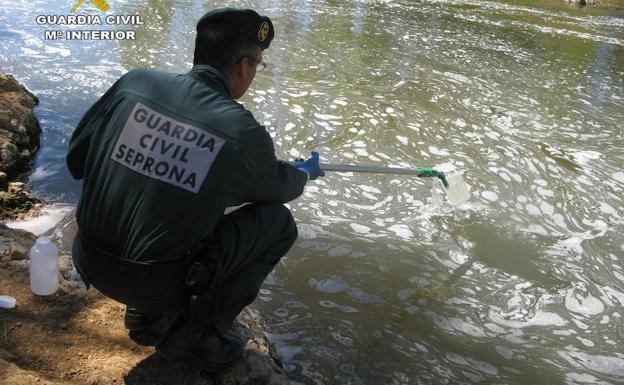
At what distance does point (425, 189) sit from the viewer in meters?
4.86

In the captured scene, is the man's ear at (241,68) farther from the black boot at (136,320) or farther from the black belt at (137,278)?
the black boot at (136,320)

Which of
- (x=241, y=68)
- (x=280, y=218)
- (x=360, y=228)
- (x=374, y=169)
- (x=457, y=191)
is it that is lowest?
(x=360, y=228)

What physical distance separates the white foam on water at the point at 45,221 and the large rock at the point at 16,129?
77 centimetres

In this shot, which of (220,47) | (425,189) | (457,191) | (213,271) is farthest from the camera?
(425,189)

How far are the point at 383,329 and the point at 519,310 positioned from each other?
94 cm

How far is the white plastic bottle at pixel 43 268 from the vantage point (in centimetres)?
267

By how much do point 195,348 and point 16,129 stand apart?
373 centimetres

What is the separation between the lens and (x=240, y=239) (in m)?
2.20

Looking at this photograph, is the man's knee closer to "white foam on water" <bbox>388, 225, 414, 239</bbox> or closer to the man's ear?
the man's ear

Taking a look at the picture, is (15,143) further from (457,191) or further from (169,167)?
(457,191)

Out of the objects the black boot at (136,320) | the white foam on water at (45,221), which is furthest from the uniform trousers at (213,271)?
the white foam on water at (45,221)

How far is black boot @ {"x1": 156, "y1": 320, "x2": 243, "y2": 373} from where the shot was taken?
228cm

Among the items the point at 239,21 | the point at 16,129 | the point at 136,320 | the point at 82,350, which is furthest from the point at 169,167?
the point at 16,129

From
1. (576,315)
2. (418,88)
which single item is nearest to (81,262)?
(576,315)
